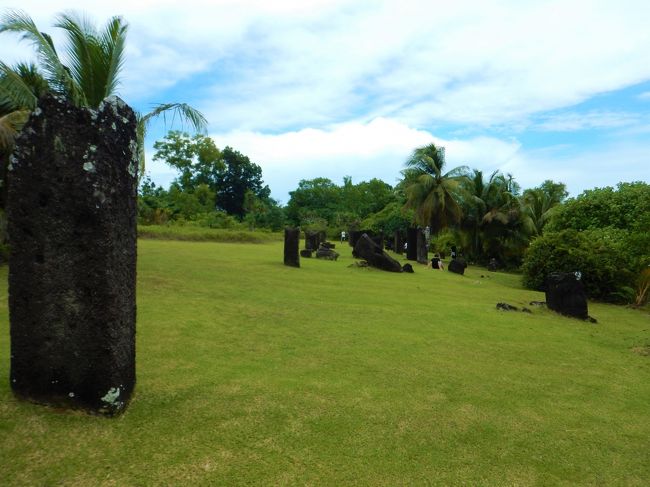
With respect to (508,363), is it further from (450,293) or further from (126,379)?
(450,293)

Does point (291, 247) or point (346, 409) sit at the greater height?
point (291, 247)

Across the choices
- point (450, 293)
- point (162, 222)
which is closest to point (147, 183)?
point (162, 222)

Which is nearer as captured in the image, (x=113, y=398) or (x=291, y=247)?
(x=113, y=398)

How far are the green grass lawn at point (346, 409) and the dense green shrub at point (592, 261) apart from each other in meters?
6.33

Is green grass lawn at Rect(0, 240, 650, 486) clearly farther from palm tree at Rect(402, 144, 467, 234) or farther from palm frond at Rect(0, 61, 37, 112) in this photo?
palm tree at Rect(402, 144, 467, 234)

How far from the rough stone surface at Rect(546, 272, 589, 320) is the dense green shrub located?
385cm

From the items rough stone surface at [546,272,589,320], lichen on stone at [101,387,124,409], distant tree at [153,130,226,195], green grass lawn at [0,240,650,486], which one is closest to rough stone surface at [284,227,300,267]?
green grass lawn at [0,240,650,486]

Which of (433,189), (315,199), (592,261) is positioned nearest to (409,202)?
(433,189)

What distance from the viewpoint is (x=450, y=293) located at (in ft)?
39.9

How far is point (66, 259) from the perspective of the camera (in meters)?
3.39

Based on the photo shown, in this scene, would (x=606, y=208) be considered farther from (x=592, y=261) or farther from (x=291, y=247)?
(x=291, y=247)

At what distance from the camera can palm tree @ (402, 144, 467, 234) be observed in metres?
28.8

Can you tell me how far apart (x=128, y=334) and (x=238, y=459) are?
4.48 ft

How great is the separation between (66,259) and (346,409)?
2547 millimetres
